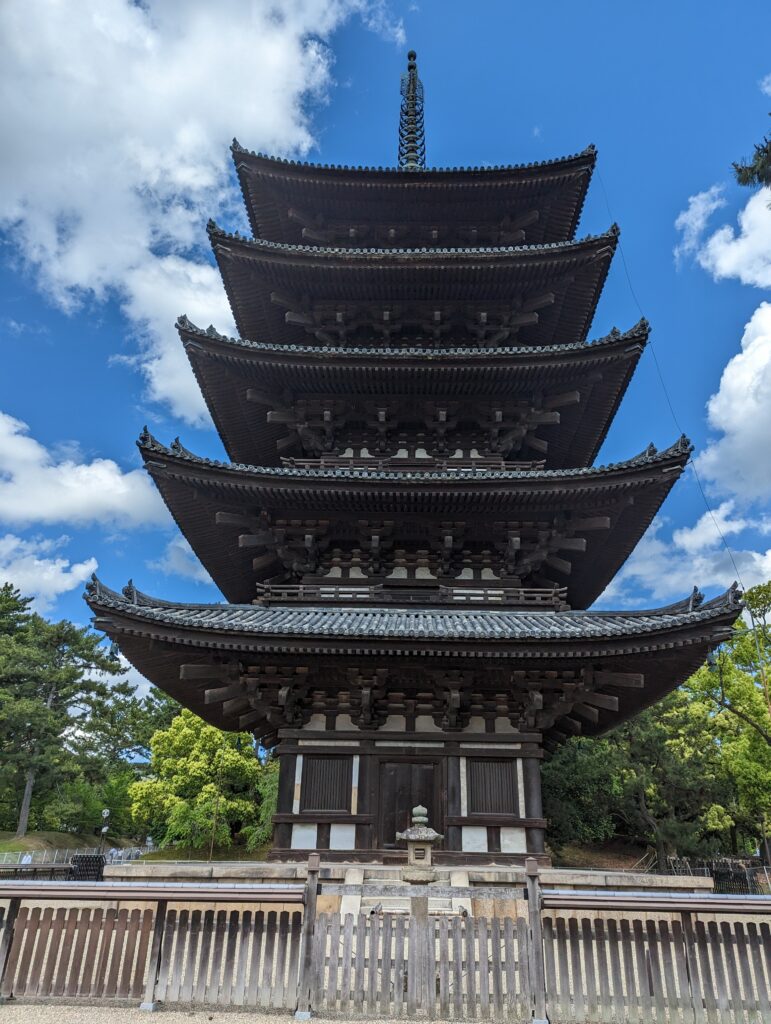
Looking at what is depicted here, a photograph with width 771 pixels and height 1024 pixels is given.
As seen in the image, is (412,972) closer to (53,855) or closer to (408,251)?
(408,251)

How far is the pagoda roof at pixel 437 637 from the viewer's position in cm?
1088

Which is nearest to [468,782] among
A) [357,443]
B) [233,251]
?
[357,443]

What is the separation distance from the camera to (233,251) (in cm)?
1608

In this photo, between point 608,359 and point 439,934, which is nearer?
point 439,934

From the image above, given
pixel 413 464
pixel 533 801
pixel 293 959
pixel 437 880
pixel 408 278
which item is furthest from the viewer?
pixel 408 278

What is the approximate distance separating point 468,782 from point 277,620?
4.55 metres

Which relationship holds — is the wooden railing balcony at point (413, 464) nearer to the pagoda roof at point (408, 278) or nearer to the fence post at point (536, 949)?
the pagoda roof at point (408, 278)

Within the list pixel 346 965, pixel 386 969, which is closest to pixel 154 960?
pixel 346 965

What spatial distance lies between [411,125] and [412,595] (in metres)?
19.1

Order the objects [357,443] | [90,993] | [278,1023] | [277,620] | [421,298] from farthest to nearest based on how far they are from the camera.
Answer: [421,298] → [357,443] → [277,620] → [90,993] → [278,1023]

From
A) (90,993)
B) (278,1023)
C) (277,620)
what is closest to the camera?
(278,1023)

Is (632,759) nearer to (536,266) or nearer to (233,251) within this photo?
(536,266)

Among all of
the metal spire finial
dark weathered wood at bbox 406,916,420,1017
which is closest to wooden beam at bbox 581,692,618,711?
dark weathered wood at bbox 406,916,420,1017

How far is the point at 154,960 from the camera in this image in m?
7.21
